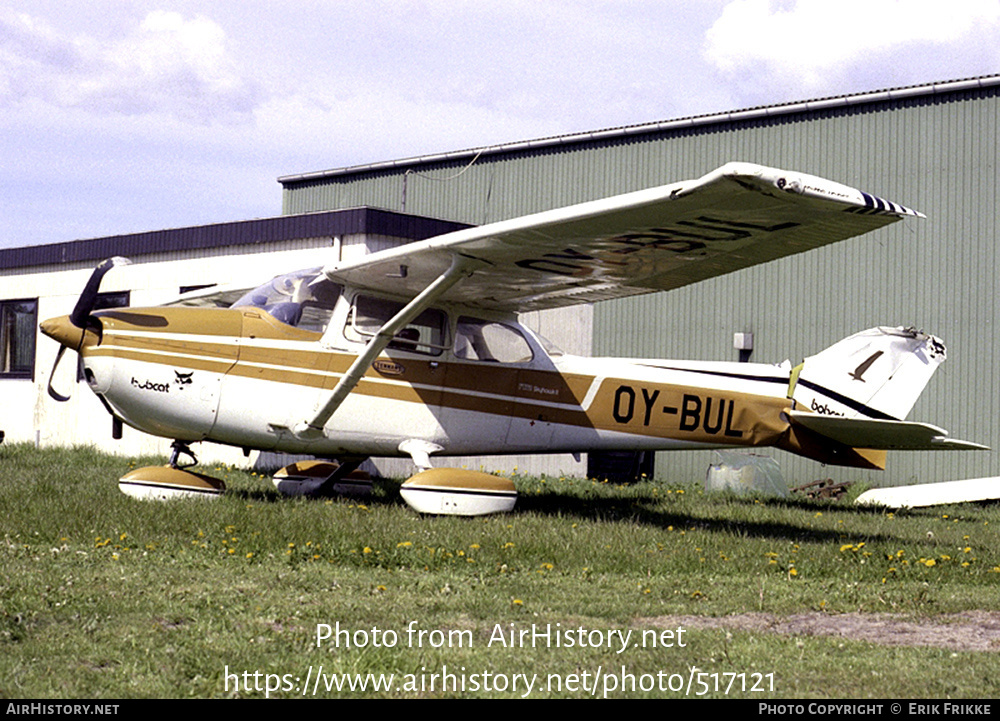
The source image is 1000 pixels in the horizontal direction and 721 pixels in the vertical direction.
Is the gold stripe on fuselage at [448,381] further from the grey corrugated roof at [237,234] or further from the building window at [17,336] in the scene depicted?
the building window at [17,336]

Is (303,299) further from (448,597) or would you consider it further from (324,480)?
(448,597)

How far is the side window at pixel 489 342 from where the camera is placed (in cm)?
1055

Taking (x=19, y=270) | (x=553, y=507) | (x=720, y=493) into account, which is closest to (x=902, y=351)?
(x=720, y=493)

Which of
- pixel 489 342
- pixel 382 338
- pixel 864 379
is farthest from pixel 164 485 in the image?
pixel 864 379

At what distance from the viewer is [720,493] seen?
14.3m

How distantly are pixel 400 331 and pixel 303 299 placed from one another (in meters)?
0.99

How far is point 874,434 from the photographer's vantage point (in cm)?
1123

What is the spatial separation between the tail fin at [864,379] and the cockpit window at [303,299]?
210 inches

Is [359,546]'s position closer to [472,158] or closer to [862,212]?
[862,212]

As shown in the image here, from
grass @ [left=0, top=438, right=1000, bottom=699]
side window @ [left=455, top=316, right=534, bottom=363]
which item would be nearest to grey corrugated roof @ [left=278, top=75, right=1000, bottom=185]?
grass @ [left=0, top=438, right=1000, bottom=699]

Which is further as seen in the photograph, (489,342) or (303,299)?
(489,342)

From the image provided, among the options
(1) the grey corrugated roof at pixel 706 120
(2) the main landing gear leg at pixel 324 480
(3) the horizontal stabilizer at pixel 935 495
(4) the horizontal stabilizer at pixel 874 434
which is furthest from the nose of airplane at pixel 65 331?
(1) the grey corrugated roof at pixel 706 120

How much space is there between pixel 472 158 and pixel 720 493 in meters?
11.4
